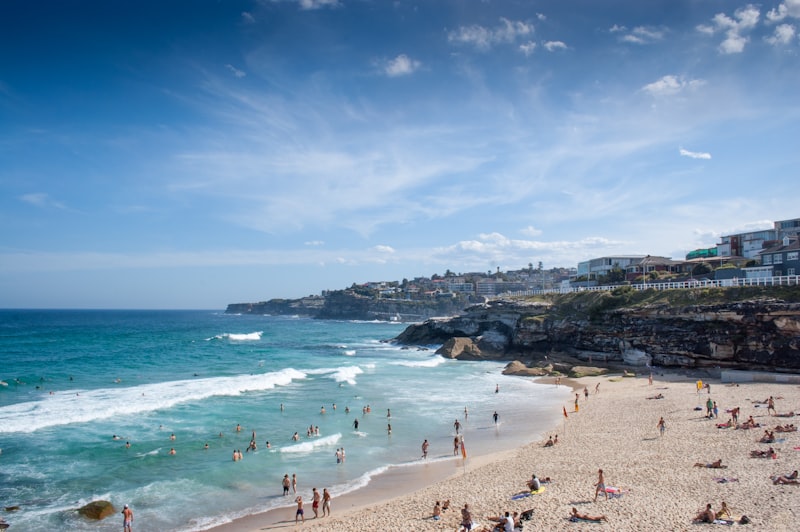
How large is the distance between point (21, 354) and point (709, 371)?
77.5 metres

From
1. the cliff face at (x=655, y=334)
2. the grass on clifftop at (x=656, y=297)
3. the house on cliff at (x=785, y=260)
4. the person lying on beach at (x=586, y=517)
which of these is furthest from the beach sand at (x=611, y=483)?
the house on cliff at (x=785, y=260)

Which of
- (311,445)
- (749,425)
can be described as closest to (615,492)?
(749,425)

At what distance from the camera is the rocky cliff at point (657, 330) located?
37031 millimetres

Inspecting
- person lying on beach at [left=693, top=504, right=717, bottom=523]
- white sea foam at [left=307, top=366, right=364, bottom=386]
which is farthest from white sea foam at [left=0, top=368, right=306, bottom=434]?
person lying on beach at [left=693, top=504, right=717, bottom=523]

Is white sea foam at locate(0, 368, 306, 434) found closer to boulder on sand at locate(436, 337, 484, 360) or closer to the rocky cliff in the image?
boulder on sand at locate(436, 337, 484, 360)

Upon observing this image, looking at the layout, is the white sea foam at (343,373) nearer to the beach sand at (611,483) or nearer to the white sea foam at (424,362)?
the white sea foam at (424,362)

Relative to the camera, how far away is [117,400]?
35.8 meters

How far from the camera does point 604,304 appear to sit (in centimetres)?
4962

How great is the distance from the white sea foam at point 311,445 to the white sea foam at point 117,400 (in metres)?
13.1

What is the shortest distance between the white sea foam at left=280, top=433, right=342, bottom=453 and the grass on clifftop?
32.2 meters

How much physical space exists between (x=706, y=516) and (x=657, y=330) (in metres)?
32.7

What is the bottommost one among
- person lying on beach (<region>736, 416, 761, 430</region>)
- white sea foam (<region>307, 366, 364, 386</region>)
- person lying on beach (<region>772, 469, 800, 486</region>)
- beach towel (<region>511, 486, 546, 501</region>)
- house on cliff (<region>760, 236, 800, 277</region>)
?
white sea foam (<region>307, 366, 364, 386</region>)

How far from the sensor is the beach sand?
1473cm

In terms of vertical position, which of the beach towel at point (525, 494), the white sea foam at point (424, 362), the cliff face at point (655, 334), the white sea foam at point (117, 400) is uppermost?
→ the cliff face at point (655, 334)
